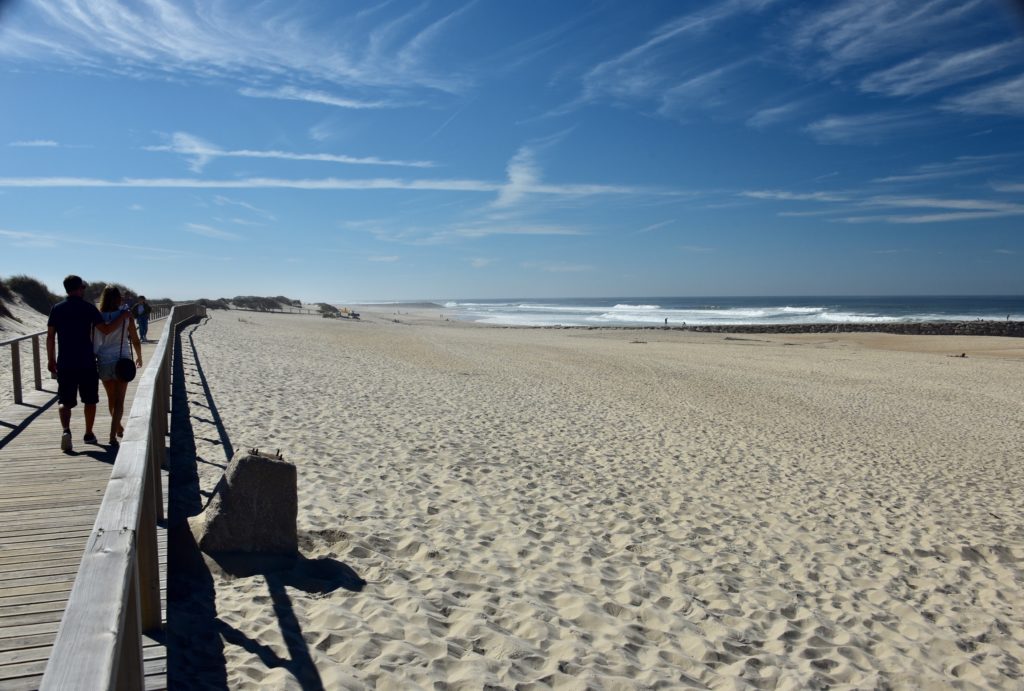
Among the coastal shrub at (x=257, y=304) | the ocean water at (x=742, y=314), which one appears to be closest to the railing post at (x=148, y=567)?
the ocean water at (x=742, y=314)

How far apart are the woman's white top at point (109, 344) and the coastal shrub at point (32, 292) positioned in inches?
970

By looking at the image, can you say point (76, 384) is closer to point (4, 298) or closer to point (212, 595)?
point (212, 595)

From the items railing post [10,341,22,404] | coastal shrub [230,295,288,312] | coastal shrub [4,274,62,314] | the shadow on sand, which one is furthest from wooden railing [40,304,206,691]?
coastal shrub [230,295,288,312]

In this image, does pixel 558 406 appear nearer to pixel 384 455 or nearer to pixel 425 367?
pixel 384 455

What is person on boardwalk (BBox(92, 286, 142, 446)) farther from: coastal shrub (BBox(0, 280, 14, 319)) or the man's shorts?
coastal shrub (BBox(0, 280, 14, 319))

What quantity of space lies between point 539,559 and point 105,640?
4497 millimetres

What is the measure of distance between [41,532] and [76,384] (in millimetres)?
2681

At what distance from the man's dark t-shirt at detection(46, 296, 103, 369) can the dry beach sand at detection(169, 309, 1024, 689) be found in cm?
178

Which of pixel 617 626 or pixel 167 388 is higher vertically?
pixel 167 388

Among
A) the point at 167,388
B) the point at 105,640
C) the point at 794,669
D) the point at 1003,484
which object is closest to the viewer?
the point at 105,640

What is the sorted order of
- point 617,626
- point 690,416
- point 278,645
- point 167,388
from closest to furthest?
point 278,645
point 617,626
point 167,388
point 690,416

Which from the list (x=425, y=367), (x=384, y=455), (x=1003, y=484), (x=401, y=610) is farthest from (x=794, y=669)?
(x=425, y=367)

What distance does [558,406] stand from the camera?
1404 cm

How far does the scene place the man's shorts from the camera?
256 inches
